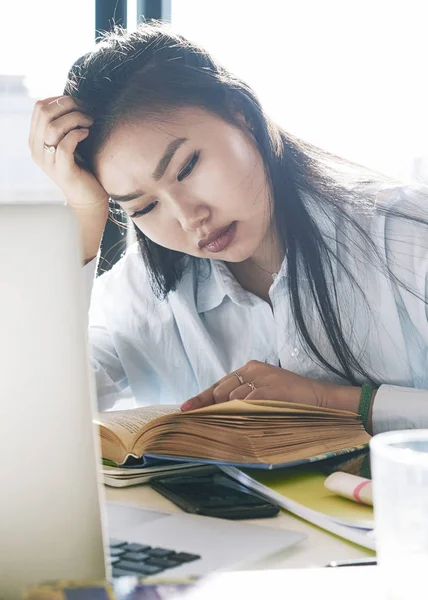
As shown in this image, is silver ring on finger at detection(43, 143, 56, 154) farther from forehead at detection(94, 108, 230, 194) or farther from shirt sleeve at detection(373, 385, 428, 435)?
shirt sleeve at detection(373, 385, 428, 435)

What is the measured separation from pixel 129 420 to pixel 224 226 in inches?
24.2

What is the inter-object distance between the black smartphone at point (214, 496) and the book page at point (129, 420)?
0.19 feet

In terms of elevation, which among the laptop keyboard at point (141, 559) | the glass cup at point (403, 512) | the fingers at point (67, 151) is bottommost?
the laptop keyboard at point (141, 559)

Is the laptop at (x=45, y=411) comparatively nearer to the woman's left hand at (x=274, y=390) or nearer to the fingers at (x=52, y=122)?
the woman's left hand at (x=274, y=390)

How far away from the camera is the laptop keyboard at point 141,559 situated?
1.60 ft

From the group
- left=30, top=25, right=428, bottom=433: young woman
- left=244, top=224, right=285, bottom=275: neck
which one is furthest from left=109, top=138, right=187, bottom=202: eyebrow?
left=244, top=224, right=285, bottom=275: neck

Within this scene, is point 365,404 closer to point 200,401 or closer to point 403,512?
point 200,401

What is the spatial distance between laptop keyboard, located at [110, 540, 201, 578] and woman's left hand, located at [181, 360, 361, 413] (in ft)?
1.37

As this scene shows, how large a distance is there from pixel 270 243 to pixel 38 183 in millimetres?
419

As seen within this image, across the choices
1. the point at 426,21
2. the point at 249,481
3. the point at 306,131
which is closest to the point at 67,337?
the point at 249,481

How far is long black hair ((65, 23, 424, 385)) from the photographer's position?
1300 mm

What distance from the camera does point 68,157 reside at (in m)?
1.34

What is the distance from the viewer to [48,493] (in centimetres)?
35

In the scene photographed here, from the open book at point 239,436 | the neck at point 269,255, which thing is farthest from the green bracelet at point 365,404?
the neck at point 269,255
